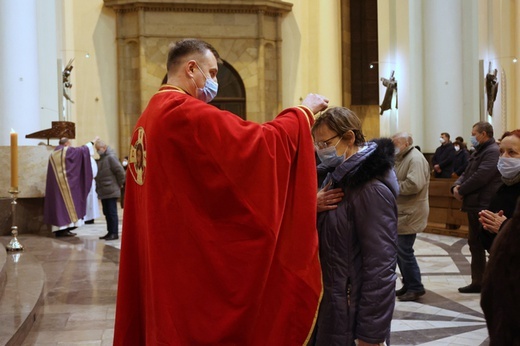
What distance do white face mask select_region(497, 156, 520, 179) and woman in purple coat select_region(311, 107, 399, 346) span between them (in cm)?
150

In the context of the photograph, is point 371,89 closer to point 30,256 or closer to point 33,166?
point 33,166

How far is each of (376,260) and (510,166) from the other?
1.79m

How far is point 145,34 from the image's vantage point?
2142 centimetres

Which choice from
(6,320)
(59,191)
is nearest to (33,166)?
(59,191)

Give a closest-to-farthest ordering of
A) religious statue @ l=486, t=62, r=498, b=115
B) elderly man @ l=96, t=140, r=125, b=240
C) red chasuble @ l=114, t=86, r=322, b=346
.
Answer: red chasuble @ l=114, t=86, r=322, b=346, elderly man @ l=96, t=140, r=125, b=240, religious statue @ l=486, t=62, r=498, b=115

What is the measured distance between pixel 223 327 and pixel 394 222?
0.85 m

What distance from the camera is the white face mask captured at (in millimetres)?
4305

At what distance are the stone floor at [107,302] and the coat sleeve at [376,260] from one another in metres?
2.82

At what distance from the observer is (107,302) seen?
7008mm

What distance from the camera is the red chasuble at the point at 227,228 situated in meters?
2.86

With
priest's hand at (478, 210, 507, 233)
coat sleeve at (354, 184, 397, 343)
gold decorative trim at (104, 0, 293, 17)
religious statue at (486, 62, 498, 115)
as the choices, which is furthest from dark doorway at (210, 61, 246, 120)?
coat sleeve at (354, 184, 397, 343)

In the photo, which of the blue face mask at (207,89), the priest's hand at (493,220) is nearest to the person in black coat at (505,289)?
the blue face mask at (207,89)

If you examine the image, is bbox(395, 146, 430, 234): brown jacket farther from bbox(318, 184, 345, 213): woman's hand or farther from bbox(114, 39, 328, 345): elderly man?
bbox(114, 39, 328, 345): elderly man

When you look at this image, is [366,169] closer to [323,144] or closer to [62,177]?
[323,144]
